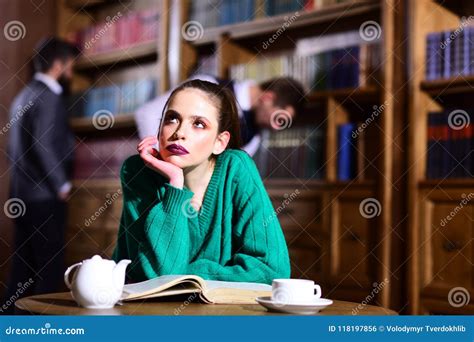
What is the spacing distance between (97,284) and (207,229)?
36 centimetres

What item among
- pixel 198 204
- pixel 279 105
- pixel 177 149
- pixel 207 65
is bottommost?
pixel 198 204

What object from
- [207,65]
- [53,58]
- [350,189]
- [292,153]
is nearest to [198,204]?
[350,189]

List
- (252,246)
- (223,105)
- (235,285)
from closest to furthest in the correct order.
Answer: (235,285)
(252,246)
(223,105)

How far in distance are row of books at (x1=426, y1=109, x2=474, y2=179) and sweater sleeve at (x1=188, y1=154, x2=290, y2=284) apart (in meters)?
1.16

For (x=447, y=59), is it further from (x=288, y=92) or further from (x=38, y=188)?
(x=38, y=188)

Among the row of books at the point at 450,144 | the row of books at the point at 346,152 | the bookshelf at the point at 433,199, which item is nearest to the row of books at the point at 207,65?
the row of books at the point at 346,152

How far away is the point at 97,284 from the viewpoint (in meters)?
0.94

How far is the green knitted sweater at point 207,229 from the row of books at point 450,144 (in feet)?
3.74

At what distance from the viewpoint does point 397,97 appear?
7.78 ft

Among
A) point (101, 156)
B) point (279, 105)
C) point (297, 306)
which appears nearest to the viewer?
point (297, 306)

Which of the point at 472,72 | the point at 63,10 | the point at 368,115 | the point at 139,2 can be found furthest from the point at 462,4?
the point at 63,10

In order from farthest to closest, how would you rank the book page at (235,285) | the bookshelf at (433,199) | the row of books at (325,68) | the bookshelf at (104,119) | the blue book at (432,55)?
the bookshelf at (104,119)
the row of books at (325,68)
the blue book at (432,55)
the bookshelf at (433,199)
the book page at (235,285)

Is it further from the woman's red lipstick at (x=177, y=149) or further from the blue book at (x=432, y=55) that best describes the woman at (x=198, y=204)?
the blue book at (x=432, y=55)

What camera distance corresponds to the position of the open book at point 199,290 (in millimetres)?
976
